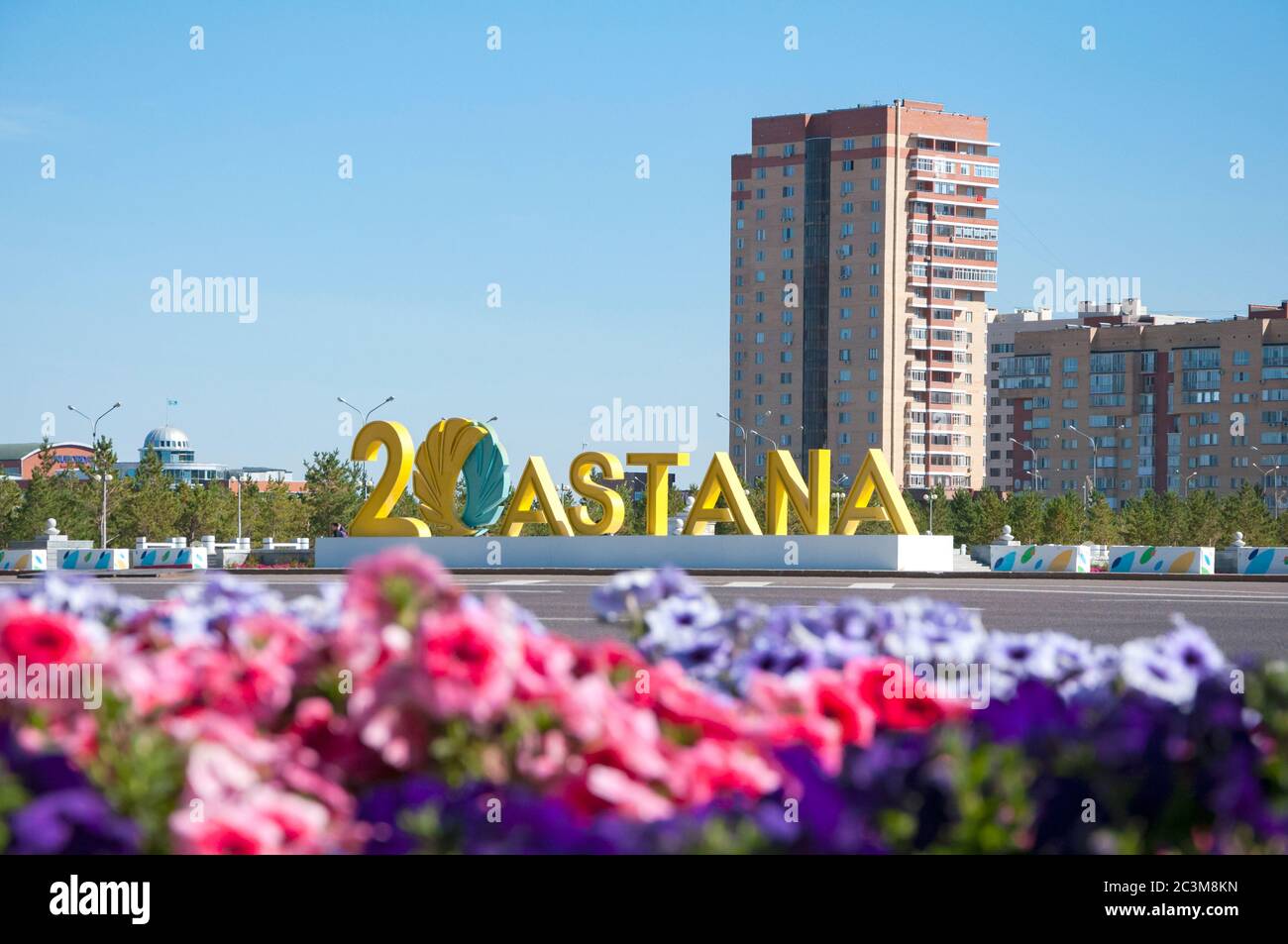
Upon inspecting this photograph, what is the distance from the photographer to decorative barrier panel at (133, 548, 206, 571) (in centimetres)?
4291

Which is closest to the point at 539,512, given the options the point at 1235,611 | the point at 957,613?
the point at 1235,611

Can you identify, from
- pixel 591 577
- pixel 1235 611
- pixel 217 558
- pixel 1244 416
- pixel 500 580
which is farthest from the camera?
pixel 1244 416

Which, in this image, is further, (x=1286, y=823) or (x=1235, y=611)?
(x=1235, y=611)

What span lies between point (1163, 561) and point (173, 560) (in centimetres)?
2735

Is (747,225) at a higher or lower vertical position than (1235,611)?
higher

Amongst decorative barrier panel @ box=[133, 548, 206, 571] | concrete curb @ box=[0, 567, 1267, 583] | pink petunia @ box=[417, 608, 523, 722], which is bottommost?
decorative barrier panel @ box=[133, 548, 206, 571]

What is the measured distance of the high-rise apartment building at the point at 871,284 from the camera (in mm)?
128500

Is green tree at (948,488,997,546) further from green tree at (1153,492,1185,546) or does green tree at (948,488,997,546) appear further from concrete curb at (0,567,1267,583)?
concrete curb at (0,567,1267,583)

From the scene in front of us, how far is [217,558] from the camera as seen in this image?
46.7 metres

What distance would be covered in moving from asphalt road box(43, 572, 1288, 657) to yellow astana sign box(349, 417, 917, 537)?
3643 mm

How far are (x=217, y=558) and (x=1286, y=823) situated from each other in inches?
1784

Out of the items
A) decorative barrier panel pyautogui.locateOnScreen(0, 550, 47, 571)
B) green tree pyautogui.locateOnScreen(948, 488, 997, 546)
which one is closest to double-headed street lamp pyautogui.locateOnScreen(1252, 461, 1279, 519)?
green tree pyautogui.locateOnScreen(948, 488, 997, 546)
